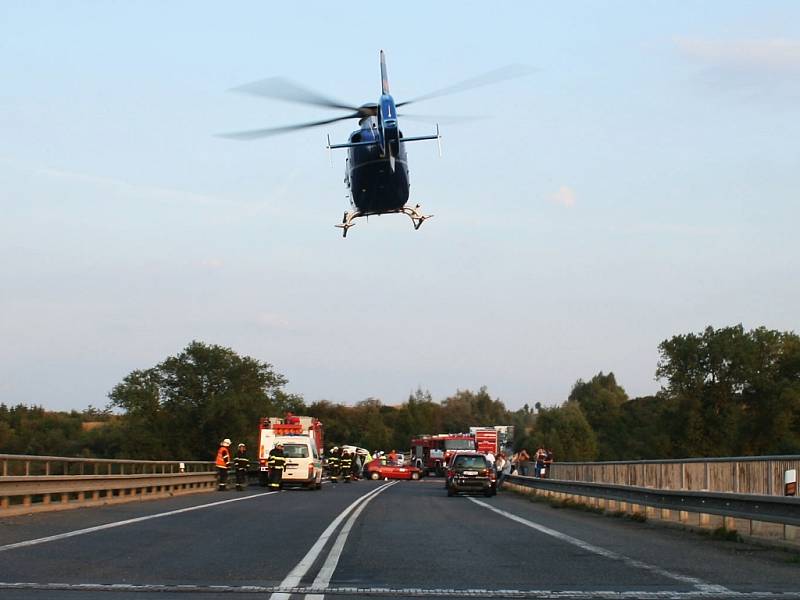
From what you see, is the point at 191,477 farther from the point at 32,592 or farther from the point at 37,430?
the point at 37,430

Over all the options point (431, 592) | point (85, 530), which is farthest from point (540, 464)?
point (431, 592)

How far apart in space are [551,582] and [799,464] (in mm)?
5326

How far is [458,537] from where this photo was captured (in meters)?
16.8

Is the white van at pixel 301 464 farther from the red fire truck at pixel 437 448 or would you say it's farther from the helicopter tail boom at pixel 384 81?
the red fire truck at pixel 437 448

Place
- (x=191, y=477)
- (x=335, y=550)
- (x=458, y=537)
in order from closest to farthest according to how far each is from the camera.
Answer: (x=335, y=550)
(x=458, y=537)
(x=191, y=477)

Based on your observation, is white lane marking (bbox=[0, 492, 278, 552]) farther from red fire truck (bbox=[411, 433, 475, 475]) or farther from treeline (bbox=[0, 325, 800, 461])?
treeline (bbox=[0, 325, 800, 461])

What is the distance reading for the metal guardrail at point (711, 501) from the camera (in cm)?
1334

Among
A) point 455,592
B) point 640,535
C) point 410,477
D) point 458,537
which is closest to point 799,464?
point 640,535

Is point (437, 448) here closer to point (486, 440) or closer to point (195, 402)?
point (486, 440)

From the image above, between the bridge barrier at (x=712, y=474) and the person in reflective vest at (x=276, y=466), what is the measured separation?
1815cm

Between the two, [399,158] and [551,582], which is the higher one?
[399,158]

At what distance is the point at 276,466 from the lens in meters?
42.9

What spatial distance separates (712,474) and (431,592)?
31.1 ft

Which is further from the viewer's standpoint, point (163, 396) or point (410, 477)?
point (163, 396)
